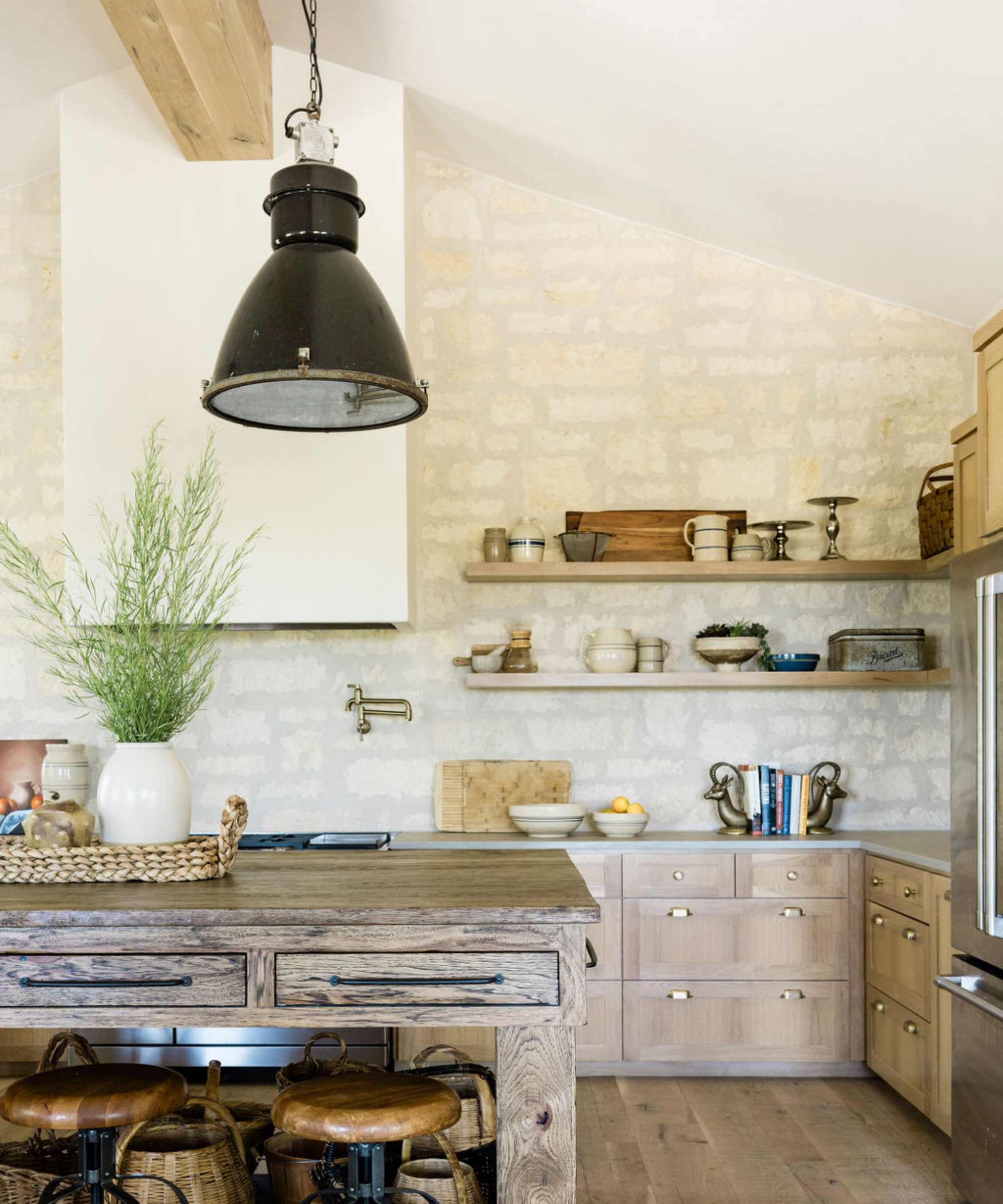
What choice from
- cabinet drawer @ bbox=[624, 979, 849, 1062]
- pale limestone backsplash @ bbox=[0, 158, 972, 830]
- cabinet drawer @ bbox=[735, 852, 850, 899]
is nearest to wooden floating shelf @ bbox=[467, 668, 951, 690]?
pale limestone backsplash @ bbox=[0, 158, 972, 830]

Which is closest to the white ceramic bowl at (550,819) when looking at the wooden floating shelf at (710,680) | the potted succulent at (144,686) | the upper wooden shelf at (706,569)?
the wooden floating shelf at (710,680)

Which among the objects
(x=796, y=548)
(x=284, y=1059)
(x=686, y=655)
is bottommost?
(x=284, y=1059)

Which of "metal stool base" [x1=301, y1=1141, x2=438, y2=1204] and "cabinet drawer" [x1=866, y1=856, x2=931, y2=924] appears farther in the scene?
"cabinet drawer" [x1=866, y1=856, x2=931, y2=924]

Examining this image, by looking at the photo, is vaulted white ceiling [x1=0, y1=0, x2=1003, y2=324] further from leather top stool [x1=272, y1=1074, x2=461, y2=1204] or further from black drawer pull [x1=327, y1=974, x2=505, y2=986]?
leather top stool [x1=272, y1=1074, x2=461, y2=1204]

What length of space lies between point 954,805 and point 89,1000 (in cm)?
240

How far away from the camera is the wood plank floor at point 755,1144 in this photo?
3.29 m

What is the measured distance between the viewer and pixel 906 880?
3943mm

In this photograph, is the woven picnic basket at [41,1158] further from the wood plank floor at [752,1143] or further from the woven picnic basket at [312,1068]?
the wood plank floor at [752,1143]

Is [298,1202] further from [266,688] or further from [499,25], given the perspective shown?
[499,25]

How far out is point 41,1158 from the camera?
8.43 ft

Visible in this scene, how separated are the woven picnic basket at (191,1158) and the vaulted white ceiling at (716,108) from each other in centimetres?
333

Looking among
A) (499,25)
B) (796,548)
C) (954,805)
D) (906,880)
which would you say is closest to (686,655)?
(796,548)

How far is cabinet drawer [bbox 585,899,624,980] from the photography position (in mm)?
4340

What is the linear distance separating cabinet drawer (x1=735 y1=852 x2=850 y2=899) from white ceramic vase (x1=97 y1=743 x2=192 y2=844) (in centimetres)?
258
